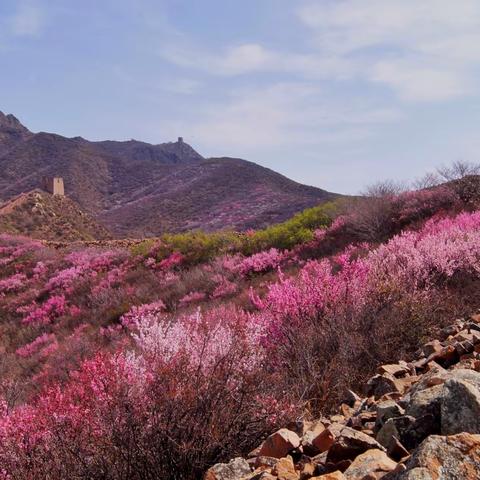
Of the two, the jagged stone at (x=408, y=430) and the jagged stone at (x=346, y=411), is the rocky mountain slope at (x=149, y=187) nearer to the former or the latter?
the jagged stone at (x=346, y=411)

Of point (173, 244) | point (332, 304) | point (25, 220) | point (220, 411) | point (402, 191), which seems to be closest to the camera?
point (220, 411)

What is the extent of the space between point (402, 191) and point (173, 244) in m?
8.25

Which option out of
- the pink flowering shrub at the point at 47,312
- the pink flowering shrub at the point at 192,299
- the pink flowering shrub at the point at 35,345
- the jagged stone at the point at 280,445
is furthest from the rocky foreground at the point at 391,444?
the pink flowering shrub at the point at 47,312

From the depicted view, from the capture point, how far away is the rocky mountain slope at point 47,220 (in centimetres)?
3428

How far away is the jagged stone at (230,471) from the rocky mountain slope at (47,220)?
33187 mm

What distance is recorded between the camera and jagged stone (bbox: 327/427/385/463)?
2500 millimetres

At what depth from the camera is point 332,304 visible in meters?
5.66

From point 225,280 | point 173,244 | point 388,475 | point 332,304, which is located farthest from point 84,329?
point 388,475

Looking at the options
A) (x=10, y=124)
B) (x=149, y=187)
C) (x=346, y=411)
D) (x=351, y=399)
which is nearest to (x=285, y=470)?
(x=346, y=411)

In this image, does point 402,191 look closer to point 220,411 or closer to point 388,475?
point 220,411

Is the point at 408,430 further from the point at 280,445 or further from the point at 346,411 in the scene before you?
the point at 346,411

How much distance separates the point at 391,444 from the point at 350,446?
201mm

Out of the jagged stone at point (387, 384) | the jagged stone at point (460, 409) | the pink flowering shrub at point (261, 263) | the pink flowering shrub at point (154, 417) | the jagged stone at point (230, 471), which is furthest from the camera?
the pink flowering shrub at point (261, 263)

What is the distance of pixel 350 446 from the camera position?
99.3 inches
